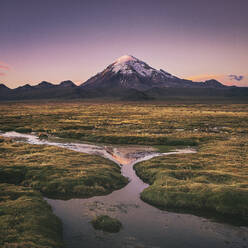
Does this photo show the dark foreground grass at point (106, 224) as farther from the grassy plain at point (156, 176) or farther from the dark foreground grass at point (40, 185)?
the grassy plain at point (156, 176)

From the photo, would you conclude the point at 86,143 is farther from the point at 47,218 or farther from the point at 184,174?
the point at 47,218

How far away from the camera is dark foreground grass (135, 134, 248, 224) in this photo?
19172 mm

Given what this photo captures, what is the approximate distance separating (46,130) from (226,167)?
44.5 metres

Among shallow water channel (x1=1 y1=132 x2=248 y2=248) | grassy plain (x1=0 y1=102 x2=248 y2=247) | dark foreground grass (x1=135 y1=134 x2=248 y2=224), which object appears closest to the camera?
shallow water channel (x1=1 y1=132 x2=248 y2=248)

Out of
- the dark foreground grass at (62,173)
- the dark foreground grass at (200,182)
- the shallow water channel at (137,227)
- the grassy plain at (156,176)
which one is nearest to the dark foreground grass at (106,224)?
the shallow water channel at (137,227)

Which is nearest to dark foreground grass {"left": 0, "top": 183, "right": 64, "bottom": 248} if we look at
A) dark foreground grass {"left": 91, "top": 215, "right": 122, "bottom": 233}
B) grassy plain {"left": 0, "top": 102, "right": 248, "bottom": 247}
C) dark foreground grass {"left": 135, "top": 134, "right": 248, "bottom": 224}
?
grassy plain {"left": 0, "top": 102, "right": 248, "bottom": 247}

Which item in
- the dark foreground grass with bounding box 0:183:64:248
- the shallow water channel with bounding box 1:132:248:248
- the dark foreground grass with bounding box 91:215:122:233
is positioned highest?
the dark foreground grass with bounding box 0:183:64:248

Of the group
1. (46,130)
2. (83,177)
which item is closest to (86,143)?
(46,130)

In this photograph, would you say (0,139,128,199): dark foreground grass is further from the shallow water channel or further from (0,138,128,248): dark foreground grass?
the shallow water channel

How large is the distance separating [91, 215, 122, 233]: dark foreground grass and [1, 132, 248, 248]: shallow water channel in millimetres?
358

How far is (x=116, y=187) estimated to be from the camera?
76.8ft

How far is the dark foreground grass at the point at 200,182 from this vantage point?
19.2m

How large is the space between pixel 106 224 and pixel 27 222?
15.9 feet

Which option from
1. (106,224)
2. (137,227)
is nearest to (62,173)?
(106,224)
